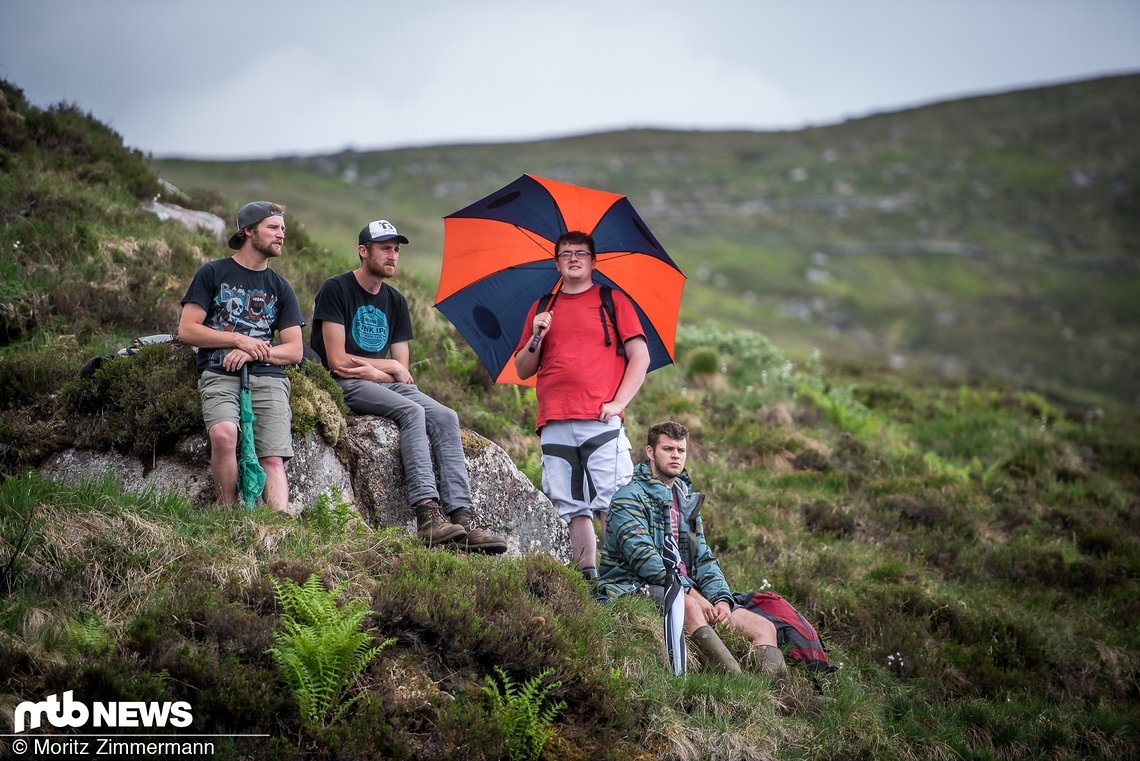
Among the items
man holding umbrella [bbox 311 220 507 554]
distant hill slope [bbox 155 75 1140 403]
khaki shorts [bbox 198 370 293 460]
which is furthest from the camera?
distant hill slope [bbox 155 75 1140 403]

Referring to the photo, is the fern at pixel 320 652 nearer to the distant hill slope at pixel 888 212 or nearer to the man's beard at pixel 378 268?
the man's beard at pixel 378 268

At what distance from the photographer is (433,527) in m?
6.45

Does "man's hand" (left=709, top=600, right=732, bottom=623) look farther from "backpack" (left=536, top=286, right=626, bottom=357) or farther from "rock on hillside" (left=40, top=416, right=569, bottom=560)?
"backpack" (left=536, top=286, right=626, bottom=357)

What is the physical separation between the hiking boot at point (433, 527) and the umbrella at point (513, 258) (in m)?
1.53

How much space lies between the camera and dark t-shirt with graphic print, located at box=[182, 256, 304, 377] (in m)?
6.48

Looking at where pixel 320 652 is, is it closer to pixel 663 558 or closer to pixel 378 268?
pixel 663 558

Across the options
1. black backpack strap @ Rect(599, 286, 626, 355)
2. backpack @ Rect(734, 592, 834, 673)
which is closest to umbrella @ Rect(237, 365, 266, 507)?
black backpack strap @ Rect(599, 286, 626, 355)

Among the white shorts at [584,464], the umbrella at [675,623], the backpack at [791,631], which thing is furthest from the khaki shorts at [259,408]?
the backpack at [791,631]

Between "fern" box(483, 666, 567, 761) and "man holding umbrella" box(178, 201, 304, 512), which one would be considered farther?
"man holding umbrella" box(178, 201, 304, 512)

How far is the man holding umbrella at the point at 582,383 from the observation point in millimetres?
7051

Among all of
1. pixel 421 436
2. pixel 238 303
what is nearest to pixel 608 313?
pixel 421 436

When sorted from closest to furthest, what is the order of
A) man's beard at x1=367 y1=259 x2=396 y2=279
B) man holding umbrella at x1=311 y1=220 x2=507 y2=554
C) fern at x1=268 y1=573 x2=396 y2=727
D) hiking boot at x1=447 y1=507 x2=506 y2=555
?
1. fern at x1=268 y1=573 x2=396 y2=727
2. hiking boot at x1=447 y1=507 x2=506 y2=555
3. man holding umbrella at x1=311 y1=220 x2=507 y2=554
4. man's beard at x1=367 y1=259 x2=396 y2=279

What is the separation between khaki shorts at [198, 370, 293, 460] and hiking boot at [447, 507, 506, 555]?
125 centimetres

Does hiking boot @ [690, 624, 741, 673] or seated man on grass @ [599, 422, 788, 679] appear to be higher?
seated man on grass @ [599, 422, 788, 679]
